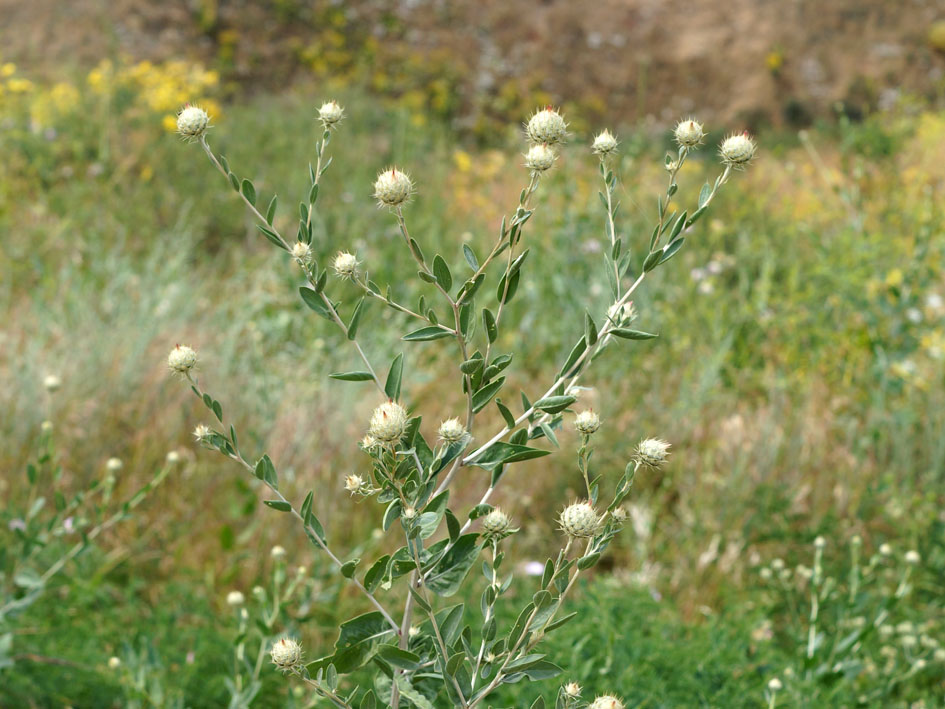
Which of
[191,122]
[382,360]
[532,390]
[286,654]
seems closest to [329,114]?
[191,122]

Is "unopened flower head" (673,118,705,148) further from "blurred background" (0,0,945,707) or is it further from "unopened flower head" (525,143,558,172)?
"blurred background" (0,0,945,707)

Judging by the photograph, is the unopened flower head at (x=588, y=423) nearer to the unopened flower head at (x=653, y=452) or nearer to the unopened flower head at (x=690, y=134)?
the unopened flower head at (x=653, y=452)

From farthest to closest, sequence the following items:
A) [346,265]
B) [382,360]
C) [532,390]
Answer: [532,390]
[382,360]
[346,265]

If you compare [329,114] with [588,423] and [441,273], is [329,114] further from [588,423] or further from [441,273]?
[588,423]

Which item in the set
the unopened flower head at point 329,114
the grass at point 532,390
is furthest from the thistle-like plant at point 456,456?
the grass at point 532,390

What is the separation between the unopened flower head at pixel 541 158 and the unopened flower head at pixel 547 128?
0.4 inches

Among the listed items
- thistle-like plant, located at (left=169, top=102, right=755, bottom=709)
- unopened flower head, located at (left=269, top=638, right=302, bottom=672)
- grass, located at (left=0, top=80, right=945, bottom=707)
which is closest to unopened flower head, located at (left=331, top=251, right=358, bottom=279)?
thistle-like plant, located at (left=169, top=102, right=755, bottom=709)

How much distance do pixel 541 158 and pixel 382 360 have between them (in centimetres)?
250

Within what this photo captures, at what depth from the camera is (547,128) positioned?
43.6 inches

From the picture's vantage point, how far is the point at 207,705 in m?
2.10

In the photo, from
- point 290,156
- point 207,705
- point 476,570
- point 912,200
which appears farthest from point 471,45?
point 207,705

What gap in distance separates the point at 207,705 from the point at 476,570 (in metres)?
0.86

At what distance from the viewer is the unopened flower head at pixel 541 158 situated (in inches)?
43.3

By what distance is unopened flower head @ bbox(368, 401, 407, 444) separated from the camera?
1056 millimetres
